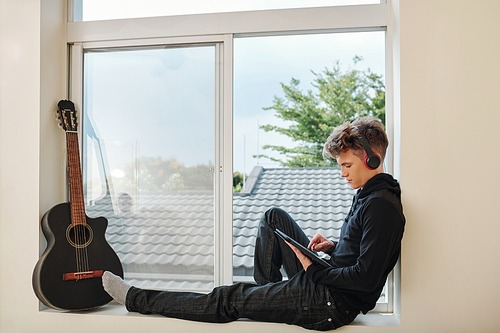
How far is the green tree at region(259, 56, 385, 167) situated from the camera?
1.95 meters

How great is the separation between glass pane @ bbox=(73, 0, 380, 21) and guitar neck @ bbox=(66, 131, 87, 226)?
755 mm

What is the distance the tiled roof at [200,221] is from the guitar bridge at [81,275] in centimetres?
22

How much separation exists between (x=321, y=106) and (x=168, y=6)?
1.07 meters

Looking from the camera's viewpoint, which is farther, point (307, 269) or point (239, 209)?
point (239, 209)

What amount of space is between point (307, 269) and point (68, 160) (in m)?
1.41

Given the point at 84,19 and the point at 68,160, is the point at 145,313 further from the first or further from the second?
the point at 84,19

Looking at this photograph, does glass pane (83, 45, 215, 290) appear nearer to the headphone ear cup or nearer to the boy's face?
the boy's face

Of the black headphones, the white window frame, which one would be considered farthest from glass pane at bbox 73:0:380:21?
the black headphones

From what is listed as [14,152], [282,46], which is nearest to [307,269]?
[282,46]

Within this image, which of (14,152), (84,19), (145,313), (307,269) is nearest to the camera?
(307,269)

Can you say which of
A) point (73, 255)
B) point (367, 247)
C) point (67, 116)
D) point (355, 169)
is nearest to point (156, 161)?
point (67, 116)

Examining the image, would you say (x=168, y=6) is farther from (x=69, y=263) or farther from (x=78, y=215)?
(x=69, y=263)

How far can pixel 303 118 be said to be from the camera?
1972mm

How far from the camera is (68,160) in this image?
1.95 m
